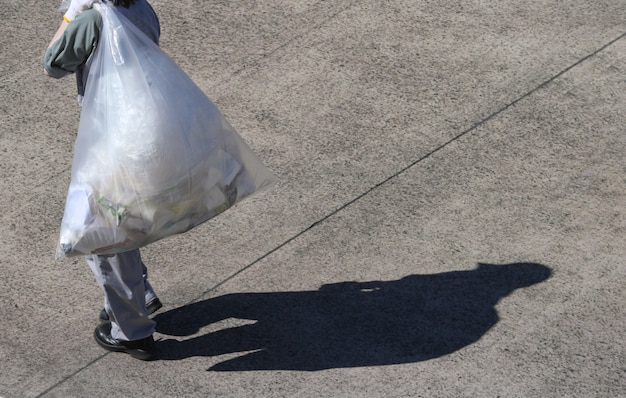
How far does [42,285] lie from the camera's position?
4844 mm

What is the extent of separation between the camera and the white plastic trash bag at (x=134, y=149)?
391cm

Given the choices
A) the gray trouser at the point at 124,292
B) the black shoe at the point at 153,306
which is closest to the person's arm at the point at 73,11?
the gray trouser at the point at 124,292

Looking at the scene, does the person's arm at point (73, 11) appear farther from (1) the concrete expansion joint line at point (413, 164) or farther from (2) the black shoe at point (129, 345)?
(1) the concrete expansion joint line at point (413, 164)

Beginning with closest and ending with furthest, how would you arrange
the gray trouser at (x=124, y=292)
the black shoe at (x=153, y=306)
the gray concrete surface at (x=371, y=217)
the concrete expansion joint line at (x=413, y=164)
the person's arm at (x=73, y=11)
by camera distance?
the person's arm at (x=73, y=11), the gray trouser at (x=124, y=292), the gray concrete surface at (x=371, y=217), the black shoe at (x=153, y=306), the concrete expansion joint line at (x=413, y=164)

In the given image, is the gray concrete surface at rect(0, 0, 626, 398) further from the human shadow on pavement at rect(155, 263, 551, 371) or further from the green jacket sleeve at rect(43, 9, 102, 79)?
the green jacket sleeve at rect(43, 9, 102, 79)

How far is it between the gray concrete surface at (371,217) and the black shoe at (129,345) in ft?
0.20

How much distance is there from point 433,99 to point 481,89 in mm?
293

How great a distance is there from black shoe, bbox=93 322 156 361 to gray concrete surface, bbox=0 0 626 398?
6cm

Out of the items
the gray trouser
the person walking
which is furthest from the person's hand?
the gray trouser

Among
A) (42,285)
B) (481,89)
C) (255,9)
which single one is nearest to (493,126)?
(481,89)

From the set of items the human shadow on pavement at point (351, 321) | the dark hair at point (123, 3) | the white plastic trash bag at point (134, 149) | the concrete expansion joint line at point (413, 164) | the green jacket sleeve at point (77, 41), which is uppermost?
the dark hair at point (123, 3)

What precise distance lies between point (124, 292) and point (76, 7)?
115cm

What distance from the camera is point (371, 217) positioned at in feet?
16.7

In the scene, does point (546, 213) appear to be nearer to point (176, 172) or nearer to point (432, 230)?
point (432, 230)
